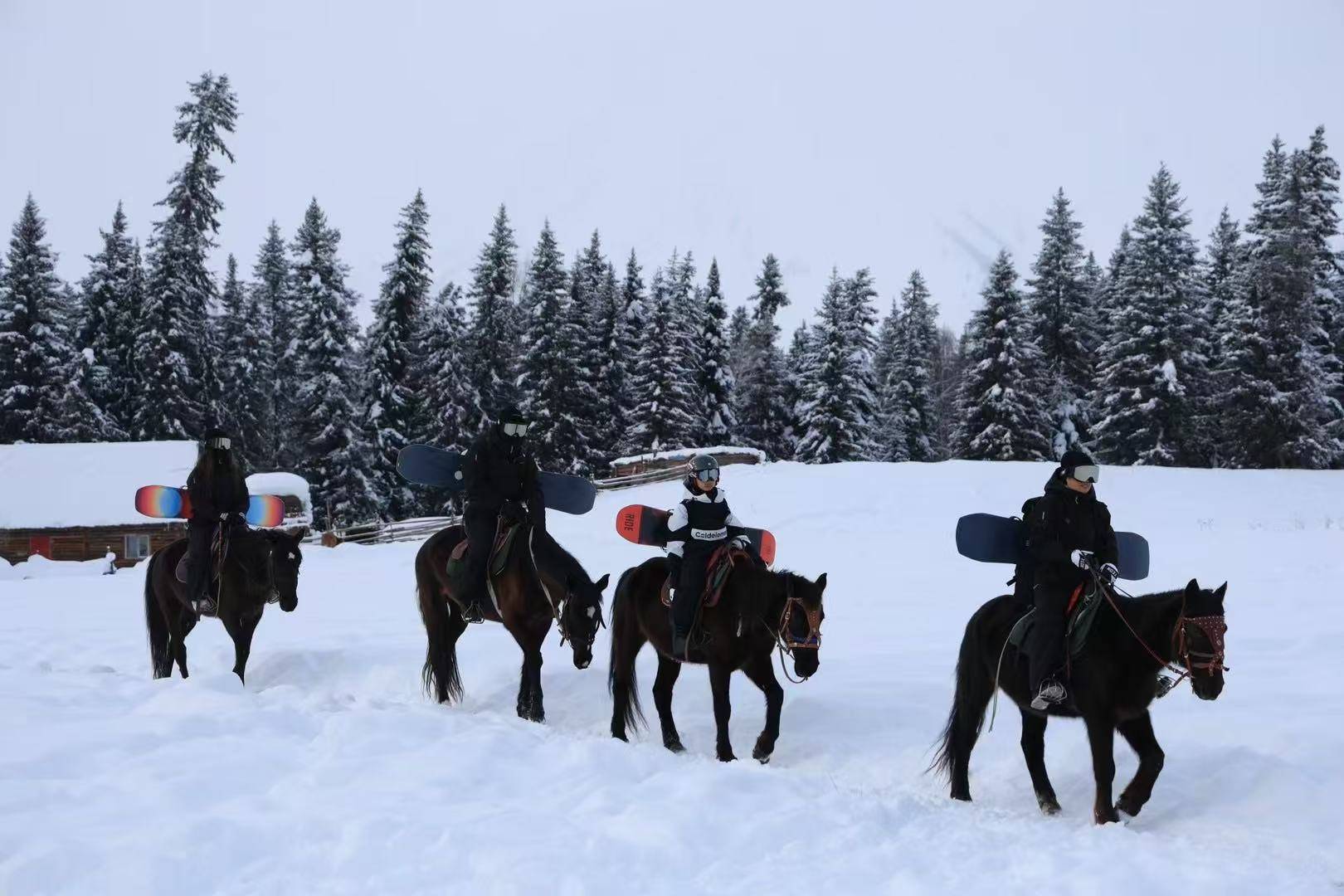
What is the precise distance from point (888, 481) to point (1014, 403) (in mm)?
15424

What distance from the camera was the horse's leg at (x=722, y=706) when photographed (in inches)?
337

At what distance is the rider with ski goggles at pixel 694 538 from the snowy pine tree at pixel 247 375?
44.9 m

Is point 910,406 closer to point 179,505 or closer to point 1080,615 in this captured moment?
point 179,505

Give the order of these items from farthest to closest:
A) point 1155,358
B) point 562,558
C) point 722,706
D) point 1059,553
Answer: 1. point 1155,358
2. point 562,558
3. point 722,706
4. point 1059,553

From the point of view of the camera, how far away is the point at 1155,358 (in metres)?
42.5

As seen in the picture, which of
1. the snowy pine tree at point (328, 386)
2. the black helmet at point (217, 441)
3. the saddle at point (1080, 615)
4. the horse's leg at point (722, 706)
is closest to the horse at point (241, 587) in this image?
the black helmet at point (217, 441)

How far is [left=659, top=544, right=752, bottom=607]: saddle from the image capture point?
8.79 m

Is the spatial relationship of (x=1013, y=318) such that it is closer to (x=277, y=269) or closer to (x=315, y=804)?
(x=277, y=269)

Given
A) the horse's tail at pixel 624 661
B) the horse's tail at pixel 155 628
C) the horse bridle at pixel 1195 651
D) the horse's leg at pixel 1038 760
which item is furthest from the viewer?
the horse's tail at pixel 155 628

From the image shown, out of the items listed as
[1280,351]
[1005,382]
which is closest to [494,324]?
[1005,382]

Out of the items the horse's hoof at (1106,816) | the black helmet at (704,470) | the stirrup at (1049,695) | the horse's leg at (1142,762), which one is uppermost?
the black helmet at (704,470)

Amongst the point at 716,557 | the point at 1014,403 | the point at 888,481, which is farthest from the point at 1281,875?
the point at 1014,403

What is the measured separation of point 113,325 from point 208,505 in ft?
140

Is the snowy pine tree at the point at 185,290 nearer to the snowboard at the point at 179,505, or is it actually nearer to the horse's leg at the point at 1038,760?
the snowboard at the point at 179,505
